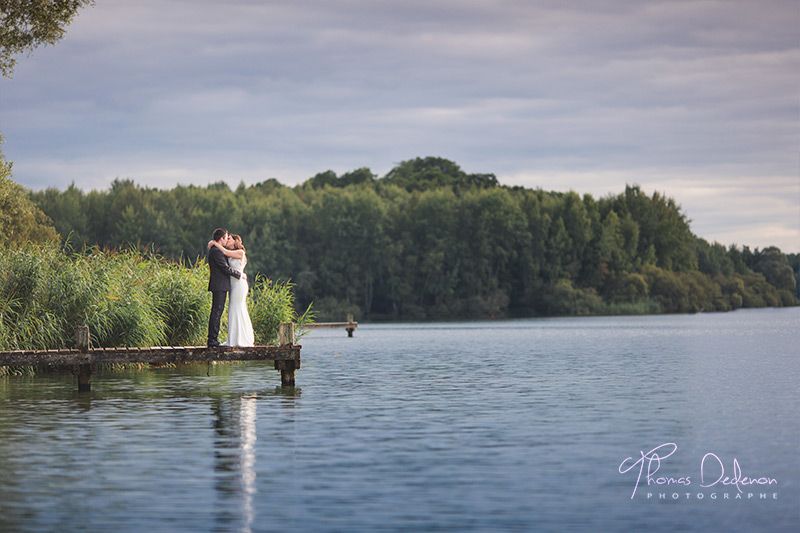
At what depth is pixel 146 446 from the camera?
43.0 ft

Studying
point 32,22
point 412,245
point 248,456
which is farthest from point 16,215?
point 412,245

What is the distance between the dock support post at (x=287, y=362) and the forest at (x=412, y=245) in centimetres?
6843

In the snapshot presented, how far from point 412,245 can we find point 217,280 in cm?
7891

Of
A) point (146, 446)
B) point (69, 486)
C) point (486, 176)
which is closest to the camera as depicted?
point (69, 486)

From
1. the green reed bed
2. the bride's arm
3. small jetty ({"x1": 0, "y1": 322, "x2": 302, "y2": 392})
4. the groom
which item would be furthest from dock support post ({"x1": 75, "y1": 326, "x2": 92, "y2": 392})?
the bride's arm

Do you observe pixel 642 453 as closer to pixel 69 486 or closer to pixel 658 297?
pixel 69 486

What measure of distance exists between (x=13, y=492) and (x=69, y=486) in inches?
22.1

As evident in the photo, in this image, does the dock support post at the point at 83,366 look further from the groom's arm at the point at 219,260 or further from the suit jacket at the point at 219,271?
the groom's arm at the point at 219,260

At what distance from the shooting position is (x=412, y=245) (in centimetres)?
9800

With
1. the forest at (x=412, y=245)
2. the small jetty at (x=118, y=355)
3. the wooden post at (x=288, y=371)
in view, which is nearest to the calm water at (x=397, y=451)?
the wooden post at (x=288, y=371)

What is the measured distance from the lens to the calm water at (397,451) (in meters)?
9.22

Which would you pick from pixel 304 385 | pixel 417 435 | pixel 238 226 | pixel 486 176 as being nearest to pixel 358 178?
pixel 486 176

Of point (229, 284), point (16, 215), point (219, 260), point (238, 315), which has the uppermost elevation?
point (16, 215)

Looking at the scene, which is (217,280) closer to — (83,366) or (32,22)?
(83,366)
